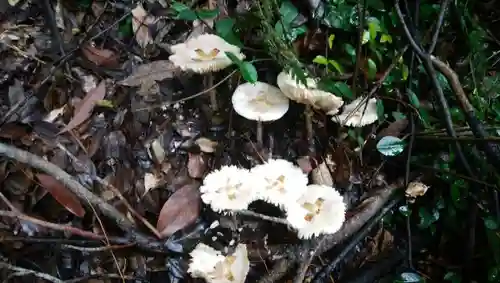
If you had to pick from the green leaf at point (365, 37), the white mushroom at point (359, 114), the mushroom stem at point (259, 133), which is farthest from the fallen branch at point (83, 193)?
the green leaf at point (365, 37)

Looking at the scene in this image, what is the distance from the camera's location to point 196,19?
69.3 inches

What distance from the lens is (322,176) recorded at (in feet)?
5.40

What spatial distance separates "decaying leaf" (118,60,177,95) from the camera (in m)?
1.77

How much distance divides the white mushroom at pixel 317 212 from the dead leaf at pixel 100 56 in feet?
2.60

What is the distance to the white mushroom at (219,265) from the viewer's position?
1.46 metres

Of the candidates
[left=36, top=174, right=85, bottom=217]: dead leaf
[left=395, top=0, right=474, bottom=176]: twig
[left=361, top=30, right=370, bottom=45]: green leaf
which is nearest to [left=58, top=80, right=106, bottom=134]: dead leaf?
[left=36, top=174, right=85, bottom=217]: dead leaf

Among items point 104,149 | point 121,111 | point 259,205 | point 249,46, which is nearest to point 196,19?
point 249,46

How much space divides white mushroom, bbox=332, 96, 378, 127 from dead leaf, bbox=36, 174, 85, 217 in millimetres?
804

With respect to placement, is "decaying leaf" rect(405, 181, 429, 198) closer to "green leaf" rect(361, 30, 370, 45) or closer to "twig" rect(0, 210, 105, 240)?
"green leaf" rect(361, 30, 370, 45)

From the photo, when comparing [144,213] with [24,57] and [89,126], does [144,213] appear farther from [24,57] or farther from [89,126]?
[24,57]

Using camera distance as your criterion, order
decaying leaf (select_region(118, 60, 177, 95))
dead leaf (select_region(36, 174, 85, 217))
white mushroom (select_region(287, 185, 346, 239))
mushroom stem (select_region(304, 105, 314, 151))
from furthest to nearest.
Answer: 1. decaying leaf (select_region(118, 60, 177, 95))
2. mushroom stem (select_region(304, 105, 314, 151))
3. dead leaf (select_region(36, 174, 85, 217))
4. white mushroom (select_region(287, 185, 346, 239))

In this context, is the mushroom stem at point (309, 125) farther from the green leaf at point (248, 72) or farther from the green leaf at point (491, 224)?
the green leaf at point (491, 224)

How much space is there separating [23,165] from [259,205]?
709mm

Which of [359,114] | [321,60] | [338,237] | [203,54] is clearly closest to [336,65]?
[321,60]
